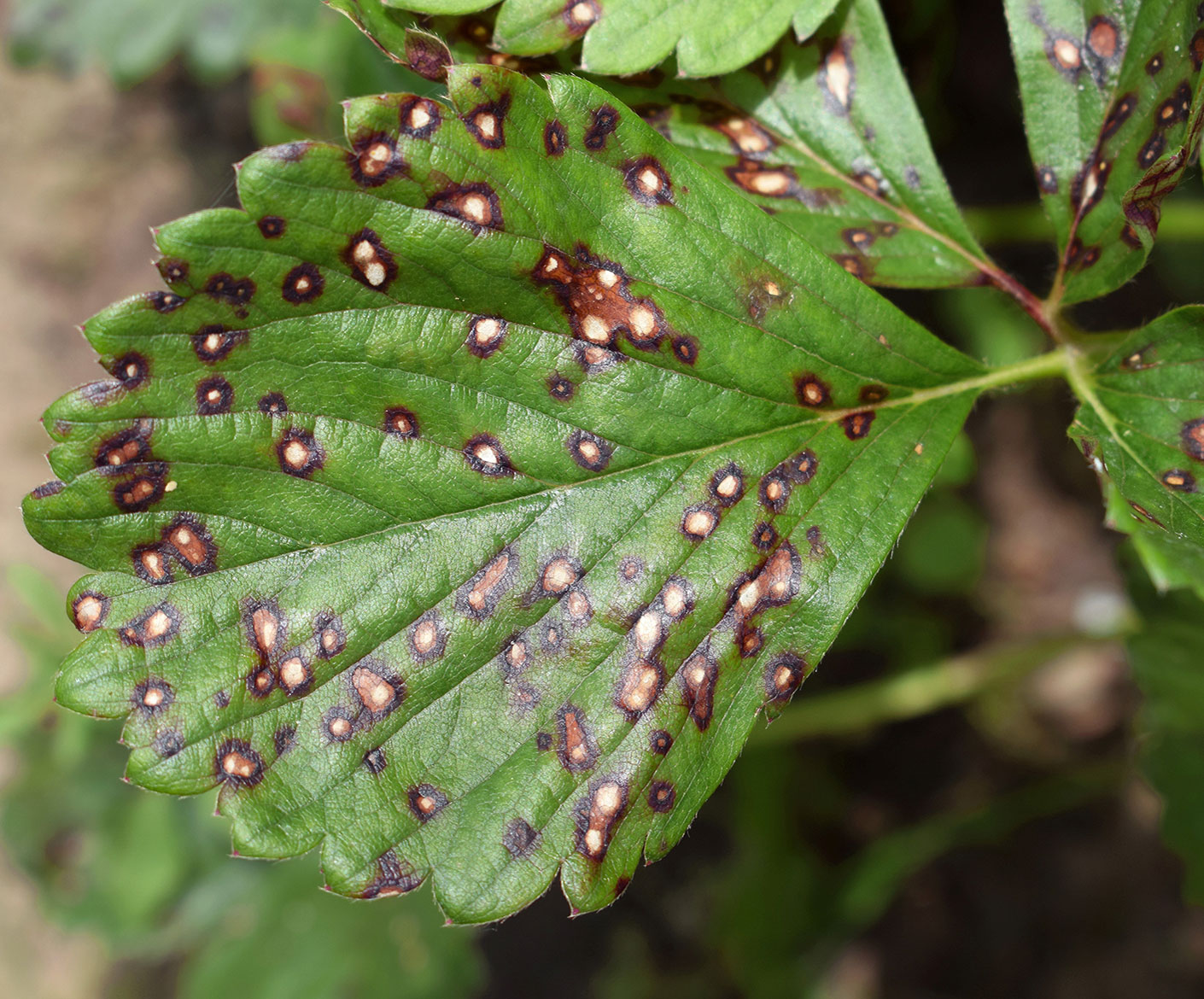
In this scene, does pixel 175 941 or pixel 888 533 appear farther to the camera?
pixel 175 941

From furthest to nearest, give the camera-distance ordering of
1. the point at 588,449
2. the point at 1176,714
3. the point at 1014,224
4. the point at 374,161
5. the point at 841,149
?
the point at 1014,224, the point at 1176,714, the point at 841,149, the point at 588,449, the point at 374,161

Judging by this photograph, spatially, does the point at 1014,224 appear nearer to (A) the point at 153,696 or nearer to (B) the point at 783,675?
(B) the point at 783,675

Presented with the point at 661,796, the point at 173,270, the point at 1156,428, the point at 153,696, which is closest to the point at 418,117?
the point at 173,270

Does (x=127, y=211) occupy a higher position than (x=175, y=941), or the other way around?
(x=127, y=211)

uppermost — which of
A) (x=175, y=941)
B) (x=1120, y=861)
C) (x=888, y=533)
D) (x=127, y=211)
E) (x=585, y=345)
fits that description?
(x=585, y=345)

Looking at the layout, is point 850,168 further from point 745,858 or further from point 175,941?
point 175,941

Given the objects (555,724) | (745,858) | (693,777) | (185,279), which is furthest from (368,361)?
(745,858)

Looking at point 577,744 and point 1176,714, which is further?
point 1176,714
